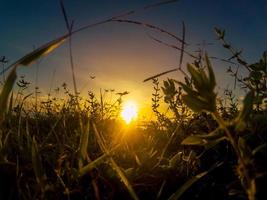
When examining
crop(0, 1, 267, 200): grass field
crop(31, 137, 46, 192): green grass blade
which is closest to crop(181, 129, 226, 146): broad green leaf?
crop(0, 1, 267, 200): grass field

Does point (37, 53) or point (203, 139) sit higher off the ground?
point (37, 53)

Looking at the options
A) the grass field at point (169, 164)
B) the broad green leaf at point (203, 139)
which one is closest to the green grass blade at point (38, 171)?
the grass field at point (169, 164)

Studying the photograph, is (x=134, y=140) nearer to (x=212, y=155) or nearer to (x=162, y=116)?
(x=162, y=116)

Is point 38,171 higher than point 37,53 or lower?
lower

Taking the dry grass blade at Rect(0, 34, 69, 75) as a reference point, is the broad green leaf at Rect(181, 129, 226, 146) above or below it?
below

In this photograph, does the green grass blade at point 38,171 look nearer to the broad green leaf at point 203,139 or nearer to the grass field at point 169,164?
the grass field at point 169,164

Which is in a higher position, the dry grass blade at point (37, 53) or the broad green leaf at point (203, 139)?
the dry grass blade at point (37, 53)

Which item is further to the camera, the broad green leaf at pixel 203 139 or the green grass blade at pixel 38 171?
the green grass blade at pixel 38 171

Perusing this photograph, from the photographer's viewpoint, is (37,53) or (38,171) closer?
(37,53)

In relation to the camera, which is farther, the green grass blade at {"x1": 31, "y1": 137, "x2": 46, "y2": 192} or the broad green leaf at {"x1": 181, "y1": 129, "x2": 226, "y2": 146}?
the green grass blade at {"x1": 31, "y1": 137, "x2": 46, "y2": 192}

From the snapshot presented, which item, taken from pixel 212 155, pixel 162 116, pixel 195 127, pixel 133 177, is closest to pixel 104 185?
pixel 133 177

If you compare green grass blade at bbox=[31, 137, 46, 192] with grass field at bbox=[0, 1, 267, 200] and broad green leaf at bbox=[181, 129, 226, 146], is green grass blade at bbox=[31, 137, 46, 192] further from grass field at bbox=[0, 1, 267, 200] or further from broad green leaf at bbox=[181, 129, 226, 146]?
broad green leaf at bbox=[181, 129, 226, 146]

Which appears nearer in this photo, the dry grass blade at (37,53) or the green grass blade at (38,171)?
the dry grass blade at (37,53)

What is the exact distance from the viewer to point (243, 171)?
4.33ft
